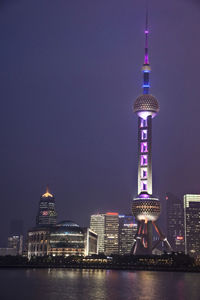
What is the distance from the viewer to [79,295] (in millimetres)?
90500

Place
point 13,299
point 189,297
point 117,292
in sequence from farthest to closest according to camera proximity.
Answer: point 117,292 → point 189,297 → point 13,299

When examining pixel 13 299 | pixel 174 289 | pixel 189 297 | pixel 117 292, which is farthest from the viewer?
pixel 174 289

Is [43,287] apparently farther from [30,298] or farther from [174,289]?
[174,289]

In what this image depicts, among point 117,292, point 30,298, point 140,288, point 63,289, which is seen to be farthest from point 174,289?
point 30,298

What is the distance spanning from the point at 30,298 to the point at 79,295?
1071 centimetres

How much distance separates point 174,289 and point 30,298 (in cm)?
3469

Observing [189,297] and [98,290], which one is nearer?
[189,297]

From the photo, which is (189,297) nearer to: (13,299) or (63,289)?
(63,289)

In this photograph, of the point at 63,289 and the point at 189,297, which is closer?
the point at 189,297

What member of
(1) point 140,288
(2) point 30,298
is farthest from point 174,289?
(2) point 30,298

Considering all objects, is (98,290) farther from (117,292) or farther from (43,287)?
(43,287)

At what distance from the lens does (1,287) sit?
4028 inches

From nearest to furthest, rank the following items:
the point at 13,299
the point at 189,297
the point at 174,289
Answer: the point at 13,299, the point at 189,297, the point at 174,289

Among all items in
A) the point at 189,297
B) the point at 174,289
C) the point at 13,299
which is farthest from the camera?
the point at 174,289
